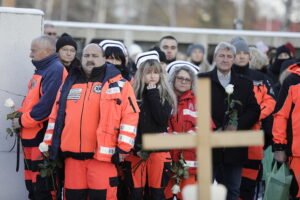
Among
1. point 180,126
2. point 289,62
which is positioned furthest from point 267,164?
point 180,126

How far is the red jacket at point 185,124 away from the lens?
312 inches

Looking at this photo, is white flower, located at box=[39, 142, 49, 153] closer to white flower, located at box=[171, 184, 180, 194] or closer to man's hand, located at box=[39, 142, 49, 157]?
man's hand, located at box=[39, 142, 49, 157]

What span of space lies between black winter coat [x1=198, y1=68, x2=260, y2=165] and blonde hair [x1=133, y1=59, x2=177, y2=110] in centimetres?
81

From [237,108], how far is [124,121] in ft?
5.96

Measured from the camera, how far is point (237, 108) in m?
8.43

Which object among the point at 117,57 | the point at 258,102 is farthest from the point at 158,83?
the point at 258,102

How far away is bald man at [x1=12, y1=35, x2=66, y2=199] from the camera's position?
787cm

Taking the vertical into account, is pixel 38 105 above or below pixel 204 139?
above

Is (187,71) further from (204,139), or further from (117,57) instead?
(204,139)

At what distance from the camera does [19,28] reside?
8.60 m

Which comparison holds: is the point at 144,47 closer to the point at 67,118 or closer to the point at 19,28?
the point at 19,28

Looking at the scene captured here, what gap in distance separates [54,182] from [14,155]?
3.03 feet

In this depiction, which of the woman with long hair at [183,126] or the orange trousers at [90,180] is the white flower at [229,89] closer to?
the woman with long hair at [183,126]

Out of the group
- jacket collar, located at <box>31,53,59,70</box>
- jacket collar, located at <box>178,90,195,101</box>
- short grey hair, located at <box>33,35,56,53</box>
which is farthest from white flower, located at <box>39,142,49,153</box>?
jacket collar, located at <box>178,90,195,101</box>
